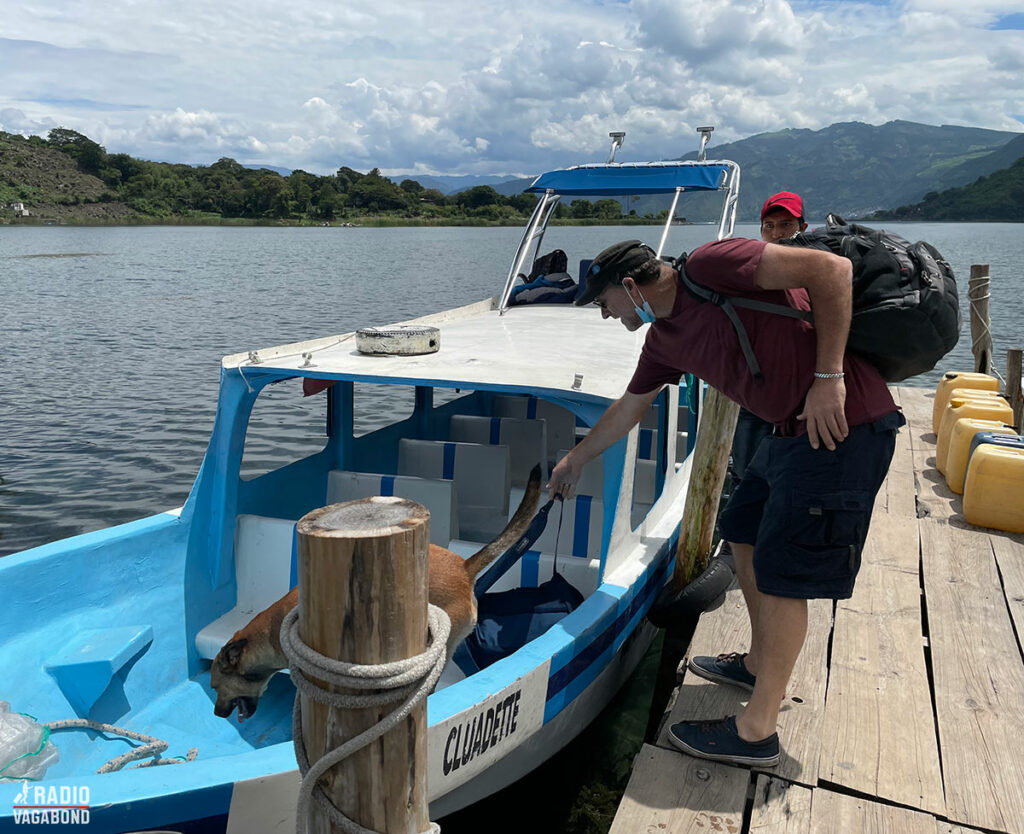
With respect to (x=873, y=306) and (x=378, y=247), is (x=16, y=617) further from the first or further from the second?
(x=378, y=247)

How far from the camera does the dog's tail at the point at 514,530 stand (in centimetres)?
339

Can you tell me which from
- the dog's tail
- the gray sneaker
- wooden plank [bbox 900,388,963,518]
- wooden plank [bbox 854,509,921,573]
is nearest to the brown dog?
the dog's tail

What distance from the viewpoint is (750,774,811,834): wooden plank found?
9.82 ft

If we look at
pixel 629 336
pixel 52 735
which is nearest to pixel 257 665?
pixel 52 735

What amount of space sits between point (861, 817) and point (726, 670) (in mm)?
938

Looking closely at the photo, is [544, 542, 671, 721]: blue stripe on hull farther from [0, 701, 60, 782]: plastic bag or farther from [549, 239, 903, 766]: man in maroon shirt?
[0, 701, 60, 782]: plastic bag

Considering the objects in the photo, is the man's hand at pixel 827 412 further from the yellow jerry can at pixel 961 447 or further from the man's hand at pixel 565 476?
the yellow jerry can at pixel 961 447

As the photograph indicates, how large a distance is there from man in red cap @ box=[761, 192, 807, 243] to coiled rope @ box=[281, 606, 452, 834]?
4347 millimetres

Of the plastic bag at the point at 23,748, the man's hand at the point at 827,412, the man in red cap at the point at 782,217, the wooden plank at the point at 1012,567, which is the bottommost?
the plastic bag at the point at 23,748

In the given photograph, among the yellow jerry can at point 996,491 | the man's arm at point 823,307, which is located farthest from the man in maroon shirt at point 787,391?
the yellow jerry can at point 996,491

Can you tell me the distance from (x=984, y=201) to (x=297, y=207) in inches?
4213

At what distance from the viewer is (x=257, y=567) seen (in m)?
4.79

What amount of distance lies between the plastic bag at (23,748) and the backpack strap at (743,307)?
3406 mm

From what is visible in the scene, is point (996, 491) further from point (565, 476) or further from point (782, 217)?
point (565, 476)
